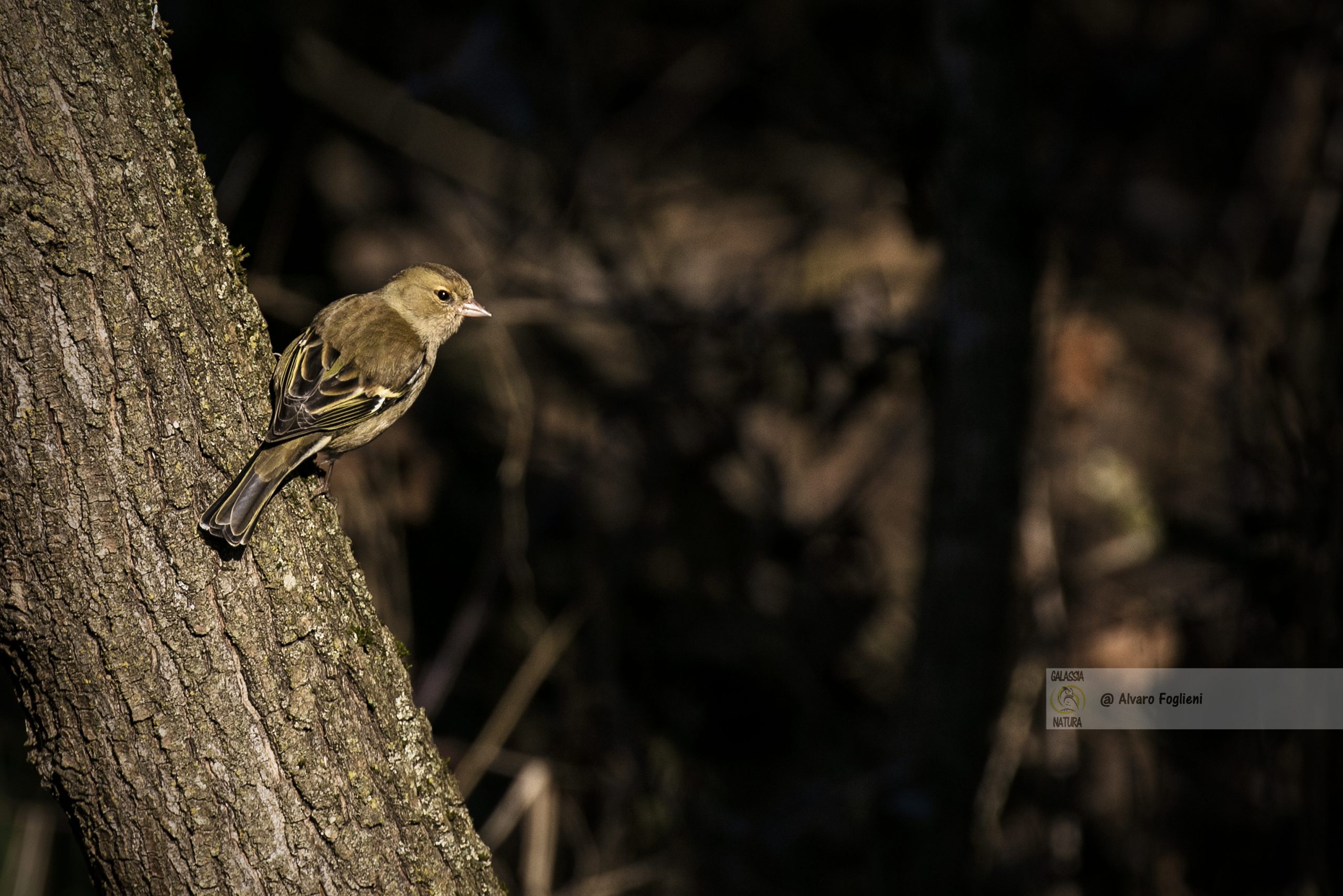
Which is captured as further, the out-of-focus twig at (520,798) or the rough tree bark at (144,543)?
the out-of-focus twig at (520,798)

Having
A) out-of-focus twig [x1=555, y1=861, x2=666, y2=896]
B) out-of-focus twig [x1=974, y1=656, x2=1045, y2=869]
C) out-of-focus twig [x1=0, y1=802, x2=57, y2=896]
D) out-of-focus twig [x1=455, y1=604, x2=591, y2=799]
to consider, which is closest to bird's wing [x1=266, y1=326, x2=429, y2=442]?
out-of-focus twig [x1=455, y1=604, x2=591, y2=799]

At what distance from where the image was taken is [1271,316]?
571 cm

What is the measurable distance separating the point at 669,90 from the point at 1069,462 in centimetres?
408

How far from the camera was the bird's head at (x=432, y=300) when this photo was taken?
432cm

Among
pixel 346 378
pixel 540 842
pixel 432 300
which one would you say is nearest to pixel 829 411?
pixel 432 300

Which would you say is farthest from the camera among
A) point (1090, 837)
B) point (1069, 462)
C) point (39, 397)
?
point (1069, 462)

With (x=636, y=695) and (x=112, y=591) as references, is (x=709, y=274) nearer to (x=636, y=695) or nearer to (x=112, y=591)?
(x=636, y=695)

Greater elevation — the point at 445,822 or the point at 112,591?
the point at 112,591

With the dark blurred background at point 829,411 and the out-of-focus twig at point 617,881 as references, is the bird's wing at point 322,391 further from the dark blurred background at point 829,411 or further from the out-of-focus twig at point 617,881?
the out-of-focus twig at point 617,881

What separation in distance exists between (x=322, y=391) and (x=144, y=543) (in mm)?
1035

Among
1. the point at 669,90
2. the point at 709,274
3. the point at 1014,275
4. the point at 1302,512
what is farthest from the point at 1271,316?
the point at 669,90

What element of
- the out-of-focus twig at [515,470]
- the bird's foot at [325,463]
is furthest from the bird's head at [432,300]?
the bird's foot at [325,463]

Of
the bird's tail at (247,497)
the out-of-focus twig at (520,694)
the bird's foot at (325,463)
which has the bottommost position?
the out-of-focus twig at (520,694)

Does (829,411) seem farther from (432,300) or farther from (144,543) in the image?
(144,543)
